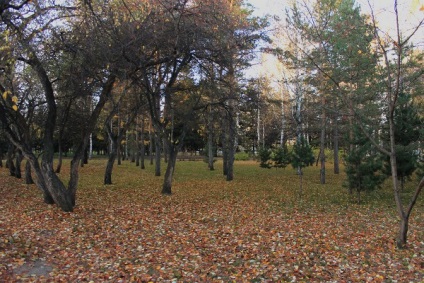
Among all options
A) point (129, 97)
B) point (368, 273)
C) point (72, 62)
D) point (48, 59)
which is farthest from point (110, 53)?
point (129, 97)

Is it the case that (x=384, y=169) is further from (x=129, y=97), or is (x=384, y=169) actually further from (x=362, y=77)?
(x=129, y=97)

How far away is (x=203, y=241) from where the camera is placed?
654 cm

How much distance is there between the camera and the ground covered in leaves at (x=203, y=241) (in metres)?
4.79

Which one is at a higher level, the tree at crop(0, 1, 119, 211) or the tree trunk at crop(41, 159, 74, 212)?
the tree at crop(0, 1, 119, 211)

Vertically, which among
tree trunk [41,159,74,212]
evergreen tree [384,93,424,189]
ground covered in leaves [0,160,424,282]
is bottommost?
ground covered in leaves [0,160,424,282]

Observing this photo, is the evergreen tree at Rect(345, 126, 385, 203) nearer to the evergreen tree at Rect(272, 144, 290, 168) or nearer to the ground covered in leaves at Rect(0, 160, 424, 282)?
the ground covered in leaves at Rect(0, 160, 424, 282)

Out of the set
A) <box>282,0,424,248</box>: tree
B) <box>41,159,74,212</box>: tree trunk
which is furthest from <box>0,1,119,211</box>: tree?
<box>282,0,424,248</box>: tree

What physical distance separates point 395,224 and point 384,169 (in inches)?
214

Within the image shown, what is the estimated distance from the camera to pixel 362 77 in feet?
26.3

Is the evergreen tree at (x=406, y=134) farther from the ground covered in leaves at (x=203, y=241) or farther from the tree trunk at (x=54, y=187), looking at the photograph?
the tree trunk at (x=54, y=187)

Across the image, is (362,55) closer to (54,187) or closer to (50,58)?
(50,58)

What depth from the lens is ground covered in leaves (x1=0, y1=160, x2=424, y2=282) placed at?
15.7 ft

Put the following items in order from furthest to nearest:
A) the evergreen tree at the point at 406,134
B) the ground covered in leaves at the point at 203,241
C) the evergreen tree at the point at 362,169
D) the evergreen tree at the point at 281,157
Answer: the evergreen tree at the point at 281,157 < the evergreen tree at the point at 406,134 < the evergreen tree at the point at 362,169 < the ground covered in leaves at the point at 203,241

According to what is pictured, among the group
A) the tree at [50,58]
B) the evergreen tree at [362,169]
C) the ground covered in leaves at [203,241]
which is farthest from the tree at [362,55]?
the tree at [50,58]
